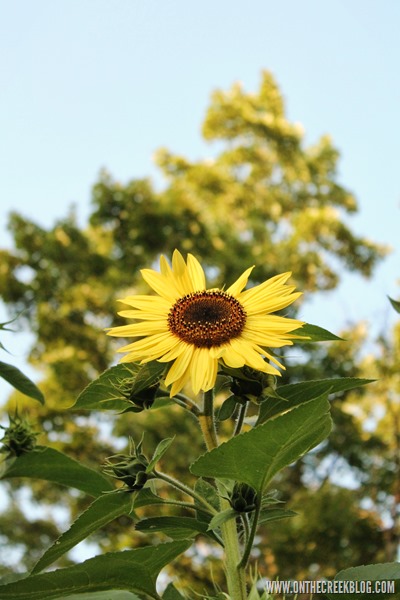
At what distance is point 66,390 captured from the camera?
28.6ft

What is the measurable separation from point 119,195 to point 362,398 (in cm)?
358

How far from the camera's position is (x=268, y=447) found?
0.58 metres

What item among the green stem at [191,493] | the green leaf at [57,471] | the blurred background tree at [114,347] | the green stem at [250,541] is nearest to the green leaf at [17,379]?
the green leaf at [57,471]

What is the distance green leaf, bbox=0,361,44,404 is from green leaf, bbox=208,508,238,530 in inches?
10.9

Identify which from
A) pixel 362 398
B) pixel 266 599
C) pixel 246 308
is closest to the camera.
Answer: pixel 266 599

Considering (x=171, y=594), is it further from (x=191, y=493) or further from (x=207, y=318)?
(x=207, y=318)

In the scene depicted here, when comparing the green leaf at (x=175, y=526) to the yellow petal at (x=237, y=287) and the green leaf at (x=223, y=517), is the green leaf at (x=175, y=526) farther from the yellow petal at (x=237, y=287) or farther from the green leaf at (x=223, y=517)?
the yellow petal at (x=237, y=287)

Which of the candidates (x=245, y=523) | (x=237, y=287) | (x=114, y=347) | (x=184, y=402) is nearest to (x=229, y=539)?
(x=245, y=523)

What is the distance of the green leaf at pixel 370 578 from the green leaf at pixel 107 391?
0.24m

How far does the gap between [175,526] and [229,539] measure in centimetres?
6

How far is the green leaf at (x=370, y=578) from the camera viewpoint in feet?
1.99

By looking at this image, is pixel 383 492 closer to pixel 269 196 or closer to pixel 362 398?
pixel 362 398

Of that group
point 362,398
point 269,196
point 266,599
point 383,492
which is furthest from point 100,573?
point 269,196

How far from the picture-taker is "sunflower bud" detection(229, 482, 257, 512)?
63 centimetres
